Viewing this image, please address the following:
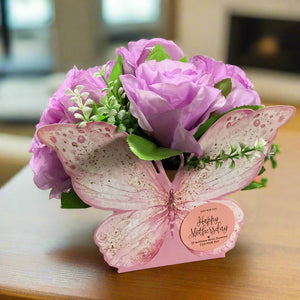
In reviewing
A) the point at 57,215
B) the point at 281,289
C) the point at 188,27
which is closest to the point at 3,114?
the point at 188,27

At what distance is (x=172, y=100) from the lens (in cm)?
56

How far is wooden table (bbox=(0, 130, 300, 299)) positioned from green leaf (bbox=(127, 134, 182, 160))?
0.64 feet

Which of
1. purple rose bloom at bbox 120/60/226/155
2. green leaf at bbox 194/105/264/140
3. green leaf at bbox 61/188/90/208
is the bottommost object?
green leaf at bbox 61/188/90/208

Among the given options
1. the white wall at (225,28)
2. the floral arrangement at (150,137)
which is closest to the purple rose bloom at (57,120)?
the floral arrangement at (150,137)

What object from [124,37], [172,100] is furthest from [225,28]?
[172,100]

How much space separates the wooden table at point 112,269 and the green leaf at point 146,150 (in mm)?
196

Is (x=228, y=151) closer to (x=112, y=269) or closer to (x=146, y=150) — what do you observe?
(x=146, y=150)

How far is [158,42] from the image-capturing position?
67 cm

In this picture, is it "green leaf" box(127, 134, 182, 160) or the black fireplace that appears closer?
"green leaf" box(127, 134, 182, 160)

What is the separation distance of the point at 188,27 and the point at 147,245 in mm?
2608

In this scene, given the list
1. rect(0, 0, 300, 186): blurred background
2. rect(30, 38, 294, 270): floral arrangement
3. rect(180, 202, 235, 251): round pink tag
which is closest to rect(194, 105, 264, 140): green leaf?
rect(30, 38, 294, 270): floral arrangement

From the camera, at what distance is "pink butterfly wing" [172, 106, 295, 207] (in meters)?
0.60

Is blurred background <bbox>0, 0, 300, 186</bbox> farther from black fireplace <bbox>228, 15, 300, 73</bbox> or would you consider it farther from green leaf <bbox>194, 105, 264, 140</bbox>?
green leaf <bbox>194, 105, 264, 140</bbox>

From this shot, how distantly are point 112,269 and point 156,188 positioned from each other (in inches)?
5.6
